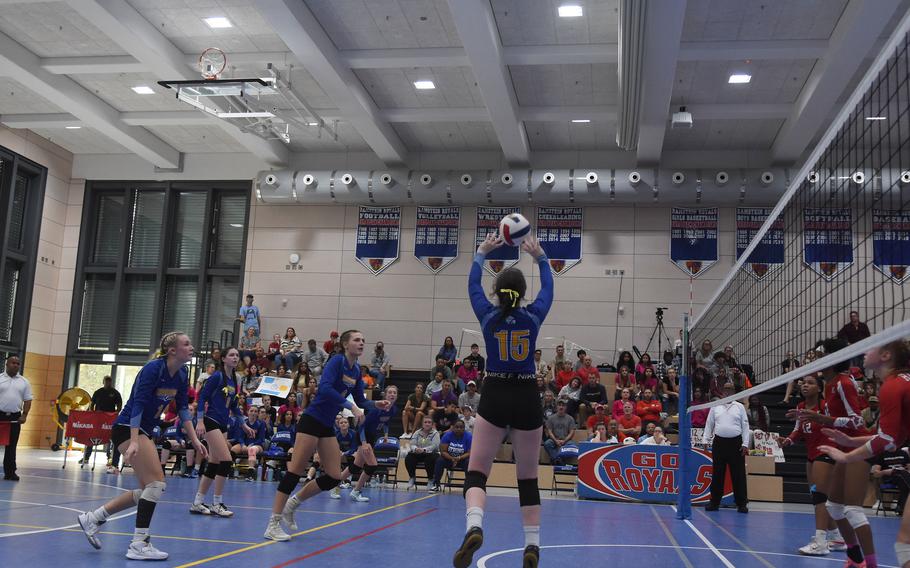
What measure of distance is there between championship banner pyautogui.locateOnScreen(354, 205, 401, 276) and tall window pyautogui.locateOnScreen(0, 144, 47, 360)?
10.5m

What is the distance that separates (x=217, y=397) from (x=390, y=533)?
9.32ft

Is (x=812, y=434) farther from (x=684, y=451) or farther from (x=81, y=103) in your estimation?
(x=81, y=103)

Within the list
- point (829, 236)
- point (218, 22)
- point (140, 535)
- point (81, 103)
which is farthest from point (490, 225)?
point (140, 535)

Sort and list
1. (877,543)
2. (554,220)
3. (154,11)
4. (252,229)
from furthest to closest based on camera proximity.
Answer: (252,229)
(554,220)
(154,11)
(877,543)

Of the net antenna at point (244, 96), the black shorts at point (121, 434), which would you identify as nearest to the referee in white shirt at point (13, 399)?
the net antenna at point (244, 96)

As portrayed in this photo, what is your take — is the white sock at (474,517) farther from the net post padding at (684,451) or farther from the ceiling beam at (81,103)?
the ceiling beam at (81,103)

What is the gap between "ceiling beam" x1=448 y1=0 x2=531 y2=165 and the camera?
15281mm

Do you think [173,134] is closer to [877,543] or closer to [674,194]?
[674,194]

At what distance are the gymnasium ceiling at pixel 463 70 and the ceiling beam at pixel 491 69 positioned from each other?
0.04 metres

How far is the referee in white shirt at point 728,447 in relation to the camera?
43.4 feet

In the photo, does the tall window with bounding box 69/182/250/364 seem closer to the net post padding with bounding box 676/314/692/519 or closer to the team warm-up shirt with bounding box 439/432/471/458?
the team warm-up shirt with bounding box 439/432/471/458

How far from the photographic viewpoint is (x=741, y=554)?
7984mm

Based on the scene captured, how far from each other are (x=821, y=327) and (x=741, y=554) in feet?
44.5

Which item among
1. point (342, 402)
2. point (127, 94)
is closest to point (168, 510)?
point (342, 402)
